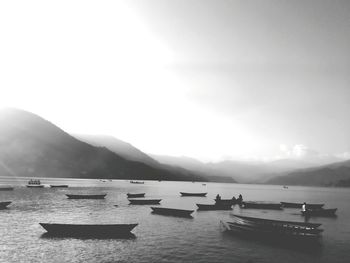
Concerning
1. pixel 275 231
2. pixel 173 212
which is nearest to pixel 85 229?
pixel 275 231

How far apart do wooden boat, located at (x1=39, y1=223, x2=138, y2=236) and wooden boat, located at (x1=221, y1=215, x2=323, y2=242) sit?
57.8 feet

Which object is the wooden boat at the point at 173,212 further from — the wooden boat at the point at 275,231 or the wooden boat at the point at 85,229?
the wooden boat at the point at 85,229

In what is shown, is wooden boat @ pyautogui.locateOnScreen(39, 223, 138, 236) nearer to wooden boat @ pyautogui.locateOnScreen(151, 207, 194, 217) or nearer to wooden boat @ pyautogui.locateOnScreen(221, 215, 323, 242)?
wooden boat @ pyautogui.locateOnScreen(221, 215, 323, 242)

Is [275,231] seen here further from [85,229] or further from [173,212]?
[173,212]

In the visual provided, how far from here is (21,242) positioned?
39.8 metres

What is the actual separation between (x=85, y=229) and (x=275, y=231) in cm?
2700

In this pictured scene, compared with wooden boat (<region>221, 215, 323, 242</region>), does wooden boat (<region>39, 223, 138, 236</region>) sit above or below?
below

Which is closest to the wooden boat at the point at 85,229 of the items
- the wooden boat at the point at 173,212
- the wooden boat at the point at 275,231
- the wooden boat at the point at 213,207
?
the wooden boat at the point at 275,231

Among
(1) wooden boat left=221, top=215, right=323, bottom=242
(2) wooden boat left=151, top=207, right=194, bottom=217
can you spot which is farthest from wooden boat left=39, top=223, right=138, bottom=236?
(2) wooden boat left=151, top=207, right=194, bottom=217

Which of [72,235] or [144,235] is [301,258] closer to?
[144,235]

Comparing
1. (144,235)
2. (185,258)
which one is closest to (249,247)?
(185,258)

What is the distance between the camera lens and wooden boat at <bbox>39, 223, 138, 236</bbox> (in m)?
42.5

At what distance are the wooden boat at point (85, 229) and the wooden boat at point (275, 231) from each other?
57.8ft

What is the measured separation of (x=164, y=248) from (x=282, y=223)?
787 inches
